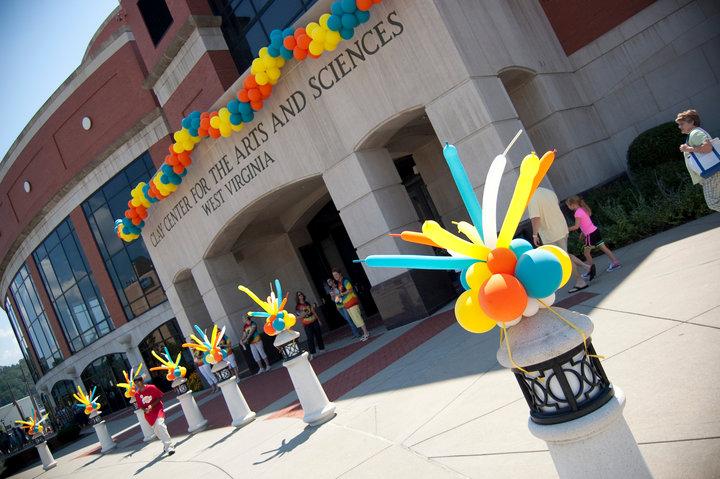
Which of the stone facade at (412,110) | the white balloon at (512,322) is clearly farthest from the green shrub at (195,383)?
the white balloon at (512,322)

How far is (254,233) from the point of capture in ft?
63.9

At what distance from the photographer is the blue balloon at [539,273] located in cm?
217

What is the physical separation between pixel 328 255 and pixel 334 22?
449 inches

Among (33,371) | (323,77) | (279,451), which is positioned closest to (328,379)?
(279,451)

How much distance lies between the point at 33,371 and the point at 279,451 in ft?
134

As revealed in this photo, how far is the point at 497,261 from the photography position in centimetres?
226

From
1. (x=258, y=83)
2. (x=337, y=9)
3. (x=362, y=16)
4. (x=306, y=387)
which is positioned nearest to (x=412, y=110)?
(x=362, y=16)

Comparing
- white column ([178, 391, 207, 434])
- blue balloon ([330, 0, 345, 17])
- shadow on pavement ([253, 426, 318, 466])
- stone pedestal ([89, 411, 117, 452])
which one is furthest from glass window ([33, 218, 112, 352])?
shadow on pavement ([253, 426, 318, 466])

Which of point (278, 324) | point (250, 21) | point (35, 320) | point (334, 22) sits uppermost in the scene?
point (250, 21)

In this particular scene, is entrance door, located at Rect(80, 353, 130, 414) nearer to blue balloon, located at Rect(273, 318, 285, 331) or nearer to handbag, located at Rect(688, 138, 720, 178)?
blue balloon, located at Rect(273, 318, 285, 331)

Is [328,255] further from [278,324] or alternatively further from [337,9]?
[278,324]

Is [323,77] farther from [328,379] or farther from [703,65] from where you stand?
[703,65]

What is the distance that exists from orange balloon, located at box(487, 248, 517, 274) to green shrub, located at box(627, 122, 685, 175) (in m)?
10.9

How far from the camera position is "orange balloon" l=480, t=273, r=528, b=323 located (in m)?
2.12
